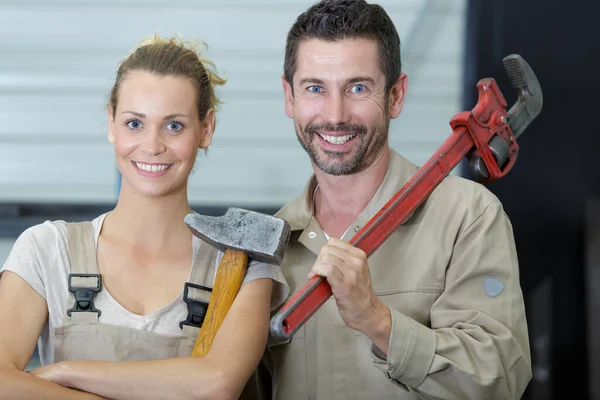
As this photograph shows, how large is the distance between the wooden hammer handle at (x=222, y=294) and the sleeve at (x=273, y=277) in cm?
2

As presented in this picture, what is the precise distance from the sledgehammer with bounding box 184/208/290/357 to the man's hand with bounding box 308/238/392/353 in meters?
0.16

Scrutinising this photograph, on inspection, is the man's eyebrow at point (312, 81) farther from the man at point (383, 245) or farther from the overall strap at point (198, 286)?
the overall strap at point (198, 286)

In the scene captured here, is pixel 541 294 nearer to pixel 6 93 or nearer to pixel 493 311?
pixel 493 311

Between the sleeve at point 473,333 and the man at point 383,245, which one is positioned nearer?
the sleeve at point 473,333

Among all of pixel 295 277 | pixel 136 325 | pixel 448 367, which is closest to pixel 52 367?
pixel 136 325

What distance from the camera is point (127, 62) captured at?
2.10 meters

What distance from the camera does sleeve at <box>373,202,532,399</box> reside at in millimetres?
1887

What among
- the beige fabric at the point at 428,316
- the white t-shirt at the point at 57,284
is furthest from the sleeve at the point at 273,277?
the beige fabric at the point at 428,316

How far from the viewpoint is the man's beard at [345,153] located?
2145 mm

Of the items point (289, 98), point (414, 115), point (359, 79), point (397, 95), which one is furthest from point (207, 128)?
point (414, 115)

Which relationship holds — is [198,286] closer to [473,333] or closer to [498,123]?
[473,333]

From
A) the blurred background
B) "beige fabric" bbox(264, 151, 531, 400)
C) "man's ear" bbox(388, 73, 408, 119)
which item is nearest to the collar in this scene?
"beige fabric" bbox(264, 151, 531, 400)

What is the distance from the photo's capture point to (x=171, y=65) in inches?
81.4

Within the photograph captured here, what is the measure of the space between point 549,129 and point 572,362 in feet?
2.92
